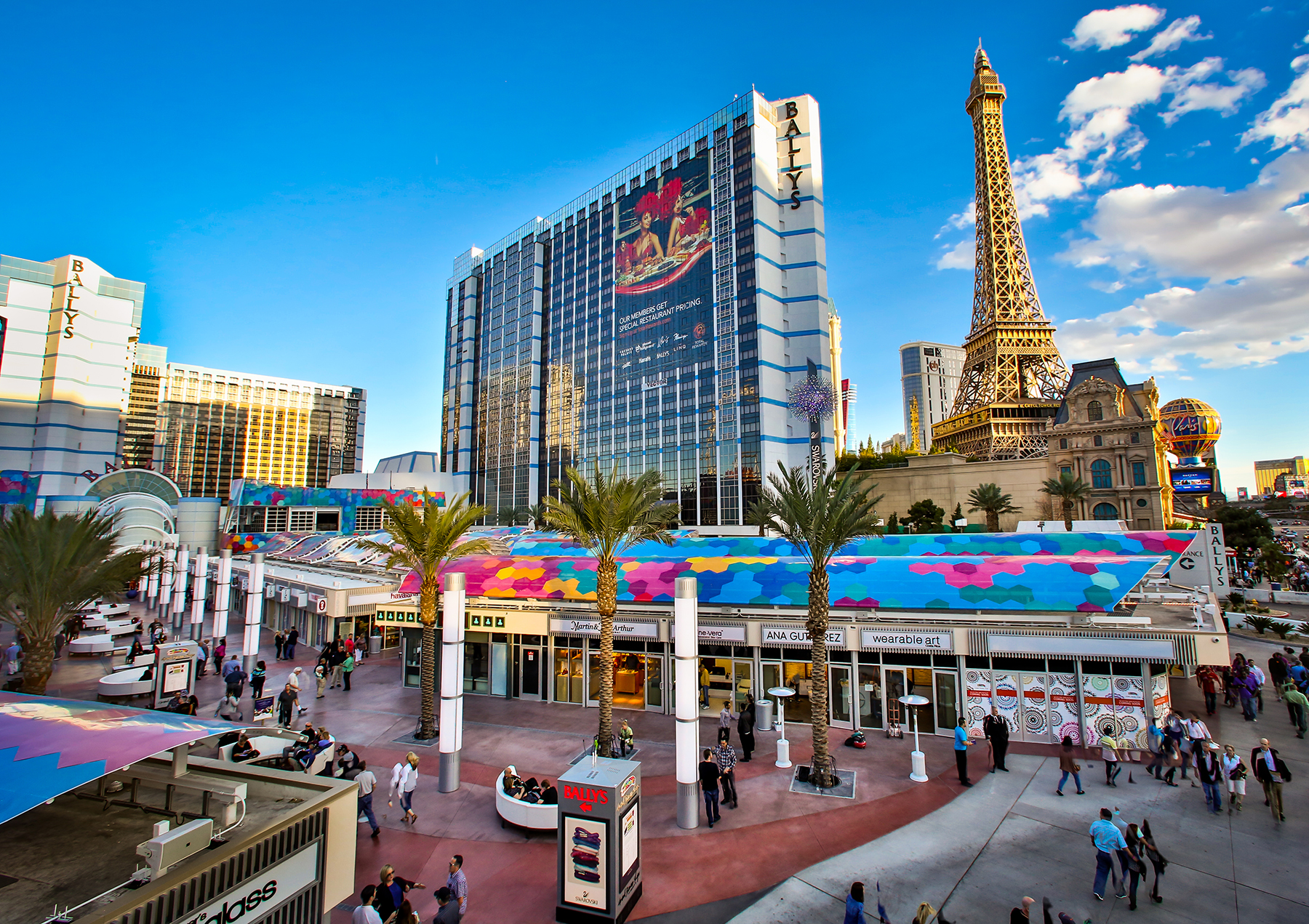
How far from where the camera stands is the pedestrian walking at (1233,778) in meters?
12.3

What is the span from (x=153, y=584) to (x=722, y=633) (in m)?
48.0

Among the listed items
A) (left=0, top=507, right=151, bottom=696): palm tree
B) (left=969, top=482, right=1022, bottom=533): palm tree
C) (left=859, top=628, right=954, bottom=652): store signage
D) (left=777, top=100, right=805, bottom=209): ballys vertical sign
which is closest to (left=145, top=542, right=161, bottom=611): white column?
(left=0, top=507, right=151, bottom=696): palm tree

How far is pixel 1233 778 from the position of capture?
40.8ft

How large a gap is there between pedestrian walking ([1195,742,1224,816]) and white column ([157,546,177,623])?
48146 mm

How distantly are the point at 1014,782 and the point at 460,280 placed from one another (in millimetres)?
136727

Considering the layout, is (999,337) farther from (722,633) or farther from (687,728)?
(687,728)

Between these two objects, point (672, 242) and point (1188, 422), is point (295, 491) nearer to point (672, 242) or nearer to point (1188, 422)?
point (672, 242)

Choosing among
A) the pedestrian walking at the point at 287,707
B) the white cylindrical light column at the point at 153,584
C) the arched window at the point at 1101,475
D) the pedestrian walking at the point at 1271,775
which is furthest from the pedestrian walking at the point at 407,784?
the arched window at the point at 1101,475

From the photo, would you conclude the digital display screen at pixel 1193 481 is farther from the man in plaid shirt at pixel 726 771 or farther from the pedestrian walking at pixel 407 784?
the pedestrian walking at pixel 407 784

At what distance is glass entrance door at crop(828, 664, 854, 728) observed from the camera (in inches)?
749

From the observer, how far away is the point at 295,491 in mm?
73500

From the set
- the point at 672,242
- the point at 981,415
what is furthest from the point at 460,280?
the point at 981,415

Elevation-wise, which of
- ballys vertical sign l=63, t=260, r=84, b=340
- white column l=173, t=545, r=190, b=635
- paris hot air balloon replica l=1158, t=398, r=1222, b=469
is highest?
ballys vertical sign l=63, t=260, r=84, b=340

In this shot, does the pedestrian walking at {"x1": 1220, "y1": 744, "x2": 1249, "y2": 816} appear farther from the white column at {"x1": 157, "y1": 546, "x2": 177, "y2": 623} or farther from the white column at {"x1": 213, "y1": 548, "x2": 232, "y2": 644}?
the white column at {"x1": 157, "y1": 546, "x2": 177, "y2": 623}
